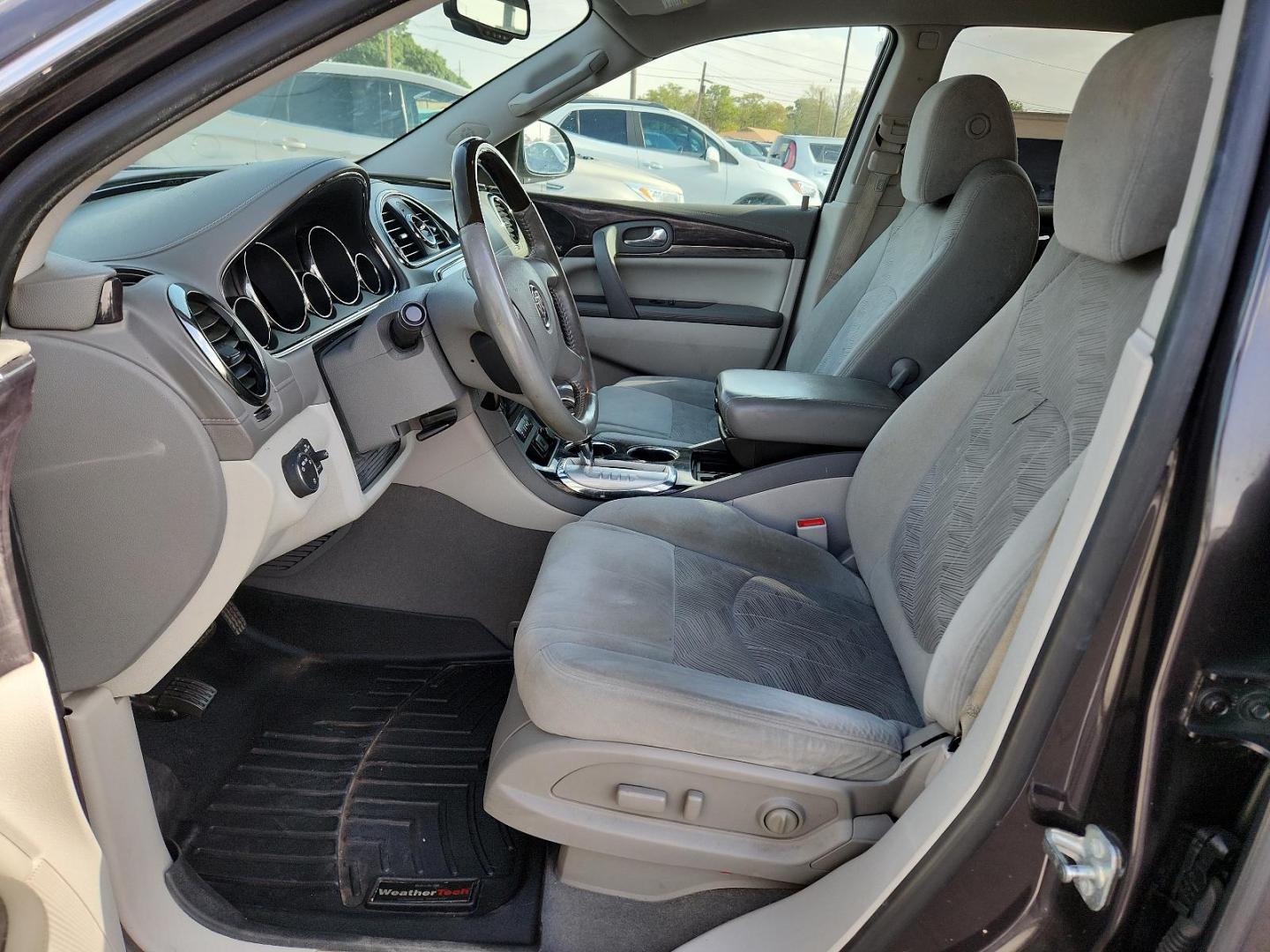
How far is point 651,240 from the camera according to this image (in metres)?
2.87

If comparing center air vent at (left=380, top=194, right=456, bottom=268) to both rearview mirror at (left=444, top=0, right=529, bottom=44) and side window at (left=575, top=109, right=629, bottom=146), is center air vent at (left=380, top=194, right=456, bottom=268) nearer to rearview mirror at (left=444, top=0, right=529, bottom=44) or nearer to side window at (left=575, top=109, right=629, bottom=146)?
rearview mirror at (left=444, top=0, right=529, bottom=44)

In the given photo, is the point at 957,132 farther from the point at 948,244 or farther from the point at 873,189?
the point at 873,189

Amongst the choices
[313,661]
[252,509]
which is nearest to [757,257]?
[313,661]

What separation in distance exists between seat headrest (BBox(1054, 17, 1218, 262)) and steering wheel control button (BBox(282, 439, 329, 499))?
1057 millimetres

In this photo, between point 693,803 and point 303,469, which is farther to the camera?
point 303,469

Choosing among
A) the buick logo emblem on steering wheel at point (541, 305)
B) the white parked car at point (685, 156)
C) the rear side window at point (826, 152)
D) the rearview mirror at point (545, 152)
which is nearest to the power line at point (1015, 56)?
the rear side window at point (826, 152)

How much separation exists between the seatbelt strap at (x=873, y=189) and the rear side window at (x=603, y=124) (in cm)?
73

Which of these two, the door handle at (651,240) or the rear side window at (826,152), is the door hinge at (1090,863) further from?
the rear side window at (826,152)

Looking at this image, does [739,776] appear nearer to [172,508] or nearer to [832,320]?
[172,508]

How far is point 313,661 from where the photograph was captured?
1889 millimetres

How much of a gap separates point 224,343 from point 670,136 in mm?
1953

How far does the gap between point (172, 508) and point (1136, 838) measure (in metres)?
1.05

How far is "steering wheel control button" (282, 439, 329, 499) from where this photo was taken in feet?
4.16

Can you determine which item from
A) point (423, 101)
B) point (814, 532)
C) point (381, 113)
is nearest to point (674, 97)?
point (423, 101)
